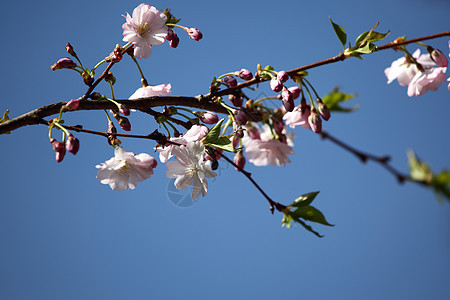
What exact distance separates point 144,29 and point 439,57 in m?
0.50

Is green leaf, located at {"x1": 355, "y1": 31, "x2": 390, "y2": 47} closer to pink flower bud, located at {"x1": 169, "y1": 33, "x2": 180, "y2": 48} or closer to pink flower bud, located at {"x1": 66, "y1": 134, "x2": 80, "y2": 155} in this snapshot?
pink flower bud, located at {"x1": 169, "y1": 33, "x2": 180, "y2": 48}

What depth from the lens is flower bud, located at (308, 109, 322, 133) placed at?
647 millimetres

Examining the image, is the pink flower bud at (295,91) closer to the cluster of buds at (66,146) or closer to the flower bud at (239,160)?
the flower bud at (239,160)

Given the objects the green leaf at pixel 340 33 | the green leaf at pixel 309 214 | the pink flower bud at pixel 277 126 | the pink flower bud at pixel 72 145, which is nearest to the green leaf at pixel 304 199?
the green leaf at pixel 309 214

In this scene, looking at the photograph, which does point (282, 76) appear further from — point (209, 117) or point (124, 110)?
point (124, 110)

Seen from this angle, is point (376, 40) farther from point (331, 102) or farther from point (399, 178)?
point (399, 178)

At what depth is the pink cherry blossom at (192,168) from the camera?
0.60 meters

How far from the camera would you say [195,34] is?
0.71 m

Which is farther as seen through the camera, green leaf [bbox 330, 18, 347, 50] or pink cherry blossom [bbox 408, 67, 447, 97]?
pink cherry blossom [bbox 408, 67, 447, 97]

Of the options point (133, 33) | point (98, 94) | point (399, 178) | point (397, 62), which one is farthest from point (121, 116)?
point (397, 62)

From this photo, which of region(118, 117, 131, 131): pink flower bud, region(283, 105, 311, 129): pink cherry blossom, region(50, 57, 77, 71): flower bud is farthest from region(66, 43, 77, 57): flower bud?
region(283, 105, 311, 129): pink cherry blossom

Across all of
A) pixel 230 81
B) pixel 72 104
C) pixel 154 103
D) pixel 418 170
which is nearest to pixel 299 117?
pixel 230 81

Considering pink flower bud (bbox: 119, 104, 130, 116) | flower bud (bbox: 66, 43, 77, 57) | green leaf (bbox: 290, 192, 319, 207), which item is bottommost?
green leaf (bbox: 290, 192, 319, 207)

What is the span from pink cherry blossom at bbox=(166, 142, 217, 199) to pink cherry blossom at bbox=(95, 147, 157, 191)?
0.04 m
